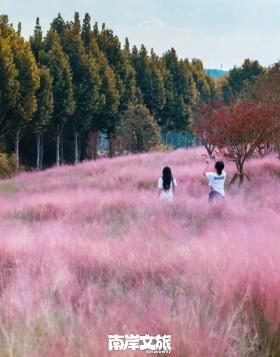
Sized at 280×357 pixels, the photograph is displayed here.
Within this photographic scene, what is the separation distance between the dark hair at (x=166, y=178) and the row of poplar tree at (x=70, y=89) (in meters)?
18.5

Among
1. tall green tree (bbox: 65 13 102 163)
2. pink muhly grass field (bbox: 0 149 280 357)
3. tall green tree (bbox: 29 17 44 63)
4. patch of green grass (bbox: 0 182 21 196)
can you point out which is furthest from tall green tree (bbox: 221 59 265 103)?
pink muhly grass field (bbox: 0 149 280 357)

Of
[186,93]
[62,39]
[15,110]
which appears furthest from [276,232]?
[186,93]

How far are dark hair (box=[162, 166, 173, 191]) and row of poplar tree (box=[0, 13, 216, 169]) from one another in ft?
60.8

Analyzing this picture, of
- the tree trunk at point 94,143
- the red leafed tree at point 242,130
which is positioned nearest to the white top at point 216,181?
the red leafed tree at point 242,130

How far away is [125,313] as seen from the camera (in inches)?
155

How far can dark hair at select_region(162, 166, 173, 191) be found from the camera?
1241 cm

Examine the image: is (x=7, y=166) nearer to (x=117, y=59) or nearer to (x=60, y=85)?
(x=60, y=85)

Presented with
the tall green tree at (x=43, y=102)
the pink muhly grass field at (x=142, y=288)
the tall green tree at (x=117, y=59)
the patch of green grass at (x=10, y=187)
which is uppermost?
the tall green tree at (x=117, y=59)

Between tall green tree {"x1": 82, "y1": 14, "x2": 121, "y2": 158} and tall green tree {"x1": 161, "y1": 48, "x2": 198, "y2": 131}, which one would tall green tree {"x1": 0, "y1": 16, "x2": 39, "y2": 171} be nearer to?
tall green tree {"x1": 82, "y1": 14, "x2": 121, "y2": 158}

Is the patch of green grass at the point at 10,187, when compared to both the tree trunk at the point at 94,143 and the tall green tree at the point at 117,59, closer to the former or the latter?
the tree trunk at the point at 94,143

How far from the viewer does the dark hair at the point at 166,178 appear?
40.7 ft

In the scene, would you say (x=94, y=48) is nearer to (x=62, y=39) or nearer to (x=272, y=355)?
(x=62, y=39)

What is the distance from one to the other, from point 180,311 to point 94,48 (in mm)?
41855

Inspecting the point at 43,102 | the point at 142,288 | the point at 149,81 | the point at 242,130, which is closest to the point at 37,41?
the point at 43,102
